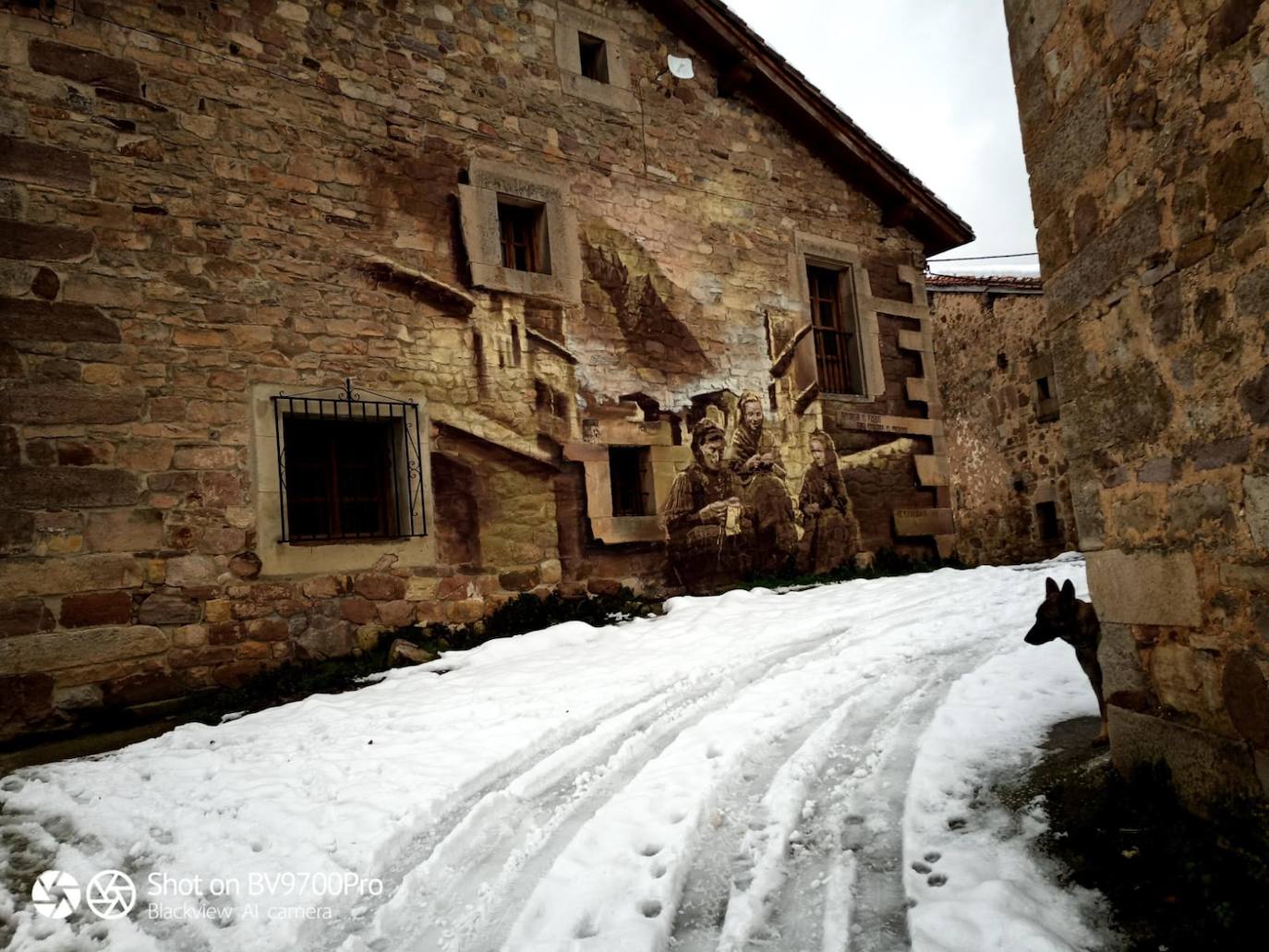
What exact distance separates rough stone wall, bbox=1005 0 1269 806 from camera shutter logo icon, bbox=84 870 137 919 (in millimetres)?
3497

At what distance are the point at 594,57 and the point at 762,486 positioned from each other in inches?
202

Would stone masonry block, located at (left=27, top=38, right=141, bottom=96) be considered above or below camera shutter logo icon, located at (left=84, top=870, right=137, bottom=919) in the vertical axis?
above

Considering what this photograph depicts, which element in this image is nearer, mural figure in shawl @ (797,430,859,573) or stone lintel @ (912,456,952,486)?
mural figure in shawl @ (797,430,859,573)

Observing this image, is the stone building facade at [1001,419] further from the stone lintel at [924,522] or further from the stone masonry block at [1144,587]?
the stone masonry block at [1144,587]

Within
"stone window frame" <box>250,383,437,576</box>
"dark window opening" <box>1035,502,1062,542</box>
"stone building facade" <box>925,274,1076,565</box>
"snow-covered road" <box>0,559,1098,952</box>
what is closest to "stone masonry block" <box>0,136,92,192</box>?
"stone window frame" <box>250,383,437,576</box>

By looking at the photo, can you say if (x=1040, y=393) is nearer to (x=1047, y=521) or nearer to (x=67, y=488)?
(x=1047, y=521)

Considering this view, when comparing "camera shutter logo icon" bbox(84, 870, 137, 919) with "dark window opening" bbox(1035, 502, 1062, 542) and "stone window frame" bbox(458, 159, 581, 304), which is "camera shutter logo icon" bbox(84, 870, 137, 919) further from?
"dark window opening" bbox(1035, 502, 1062, 542)

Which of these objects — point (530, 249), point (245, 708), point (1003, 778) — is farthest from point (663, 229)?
point (1003, 778)

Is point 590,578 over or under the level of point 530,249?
under

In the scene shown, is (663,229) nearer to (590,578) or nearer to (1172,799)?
(590,578)

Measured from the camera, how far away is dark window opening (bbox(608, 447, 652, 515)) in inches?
318

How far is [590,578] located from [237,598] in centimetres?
309

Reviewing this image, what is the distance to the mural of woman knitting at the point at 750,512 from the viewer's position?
8.20m

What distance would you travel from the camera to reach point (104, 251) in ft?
18.2
